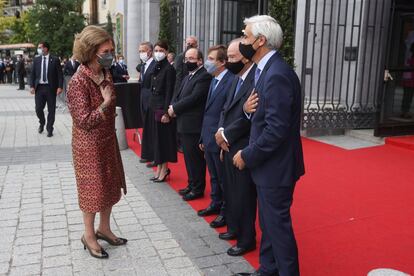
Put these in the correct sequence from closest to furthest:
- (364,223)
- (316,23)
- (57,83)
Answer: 1. (364,223)
2. (316,23)
3. (57,83)

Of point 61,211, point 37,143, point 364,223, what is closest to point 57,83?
point 37,143

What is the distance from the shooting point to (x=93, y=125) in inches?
135

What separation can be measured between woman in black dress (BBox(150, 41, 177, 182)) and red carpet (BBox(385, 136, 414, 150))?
4.07 meters

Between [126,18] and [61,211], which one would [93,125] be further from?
[126,18]

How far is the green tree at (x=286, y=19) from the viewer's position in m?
8.23

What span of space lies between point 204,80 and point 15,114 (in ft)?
31.2

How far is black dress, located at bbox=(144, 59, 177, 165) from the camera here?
5.70 m

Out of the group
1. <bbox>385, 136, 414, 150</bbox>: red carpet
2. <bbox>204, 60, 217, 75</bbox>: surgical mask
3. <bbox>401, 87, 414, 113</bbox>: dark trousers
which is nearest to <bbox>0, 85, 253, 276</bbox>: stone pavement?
<bbox>204, 60, 217, 75</bbox>: surgical mask

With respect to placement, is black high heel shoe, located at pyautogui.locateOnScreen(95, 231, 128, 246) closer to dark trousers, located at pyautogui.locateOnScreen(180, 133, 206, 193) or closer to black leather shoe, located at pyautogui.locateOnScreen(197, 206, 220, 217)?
black leather shoe, located at pyautogui.locateOnScreen(197, 206, 220, 217)

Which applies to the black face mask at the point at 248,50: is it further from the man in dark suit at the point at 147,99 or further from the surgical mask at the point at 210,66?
the man in dark suit at the point at 147,99

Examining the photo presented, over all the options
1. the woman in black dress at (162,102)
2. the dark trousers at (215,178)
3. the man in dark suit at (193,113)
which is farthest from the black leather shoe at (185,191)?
the dark trousers at (215,178)

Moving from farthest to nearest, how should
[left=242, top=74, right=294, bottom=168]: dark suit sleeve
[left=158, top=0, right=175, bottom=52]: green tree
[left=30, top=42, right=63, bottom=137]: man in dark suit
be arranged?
[left=158, top=0, right=175, bottom=52]: green tree → [left=30, top=42, right=63, bottom=137]: man in dark suit → [left=242, top=74, right=294, bottom=168]: dark suit sleeve

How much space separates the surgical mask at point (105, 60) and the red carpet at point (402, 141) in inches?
222

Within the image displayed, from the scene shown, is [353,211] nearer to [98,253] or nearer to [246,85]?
[246,85]
